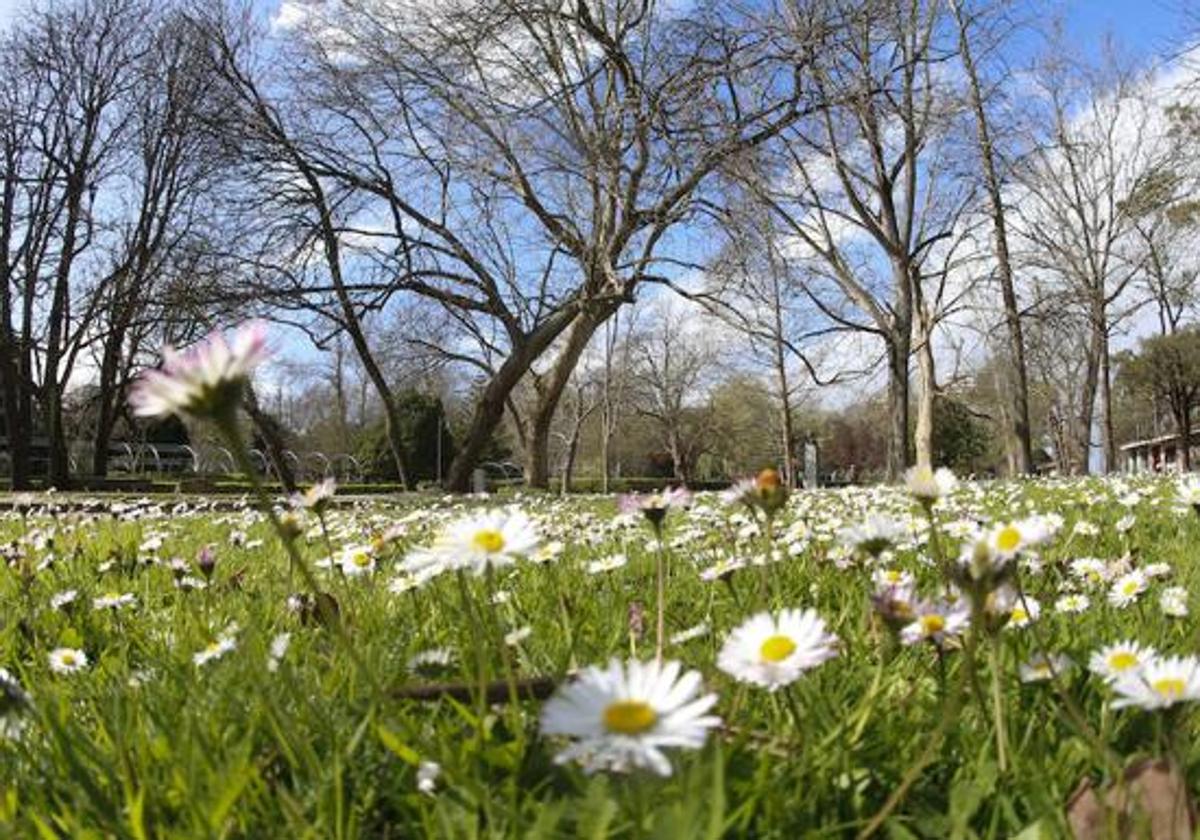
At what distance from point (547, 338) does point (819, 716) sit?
1839cm

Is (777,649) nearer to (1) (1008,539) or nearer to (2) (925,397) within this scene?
(1) (1008,539)

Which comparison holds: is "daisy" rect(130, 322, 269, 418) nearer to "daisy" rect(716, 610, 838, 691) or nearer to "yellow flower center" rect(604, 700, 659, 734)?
"yellow flower center" rect(604, 700, 659, 734)

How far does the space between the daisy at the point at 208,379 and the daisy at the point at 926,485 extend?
858mm

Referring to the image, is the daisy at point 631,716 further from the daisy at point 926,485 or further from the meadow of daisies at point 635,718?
the daisy at point 926,485

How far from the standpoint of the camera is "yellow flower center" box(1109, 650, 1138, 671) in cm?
132

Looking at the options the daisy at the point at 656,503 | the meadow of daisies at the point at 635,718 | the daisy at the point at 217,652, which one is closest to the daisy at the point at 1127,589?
A: the meadow of daisies at the point at 635,718

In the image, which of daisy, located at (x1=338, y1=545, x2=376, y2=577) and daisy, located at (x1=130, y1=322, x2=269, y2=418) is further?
daisy, located at (x1=338, y1=545, x2=376, y2=577)

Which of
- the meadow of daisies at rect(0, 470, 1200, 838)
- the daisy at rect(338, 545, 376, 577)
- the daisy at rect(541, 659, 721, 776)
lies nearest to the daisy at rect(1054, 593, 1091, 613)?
the meadow of daisies at rect(0, 470, 1200, 838)

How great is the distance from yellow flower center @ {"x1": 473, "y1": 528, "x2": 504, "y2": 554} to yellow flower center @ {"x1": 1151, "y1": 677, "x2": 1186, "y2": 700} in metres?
0.71

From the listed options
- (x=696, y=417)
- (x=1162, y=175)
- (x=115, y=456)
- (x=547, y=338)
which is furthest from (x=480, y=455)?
(x=696, y=417)

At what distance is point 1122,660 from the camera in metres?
1.35

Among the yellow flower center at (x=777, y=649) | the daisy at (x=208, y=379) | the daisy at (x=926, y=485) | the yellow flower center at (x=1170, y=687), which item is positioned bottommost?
the yellow flower center at (x=1170, y=687)

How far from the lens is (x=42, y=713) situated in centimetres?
138

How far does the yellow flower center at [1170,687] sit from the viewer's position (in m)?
1.05
